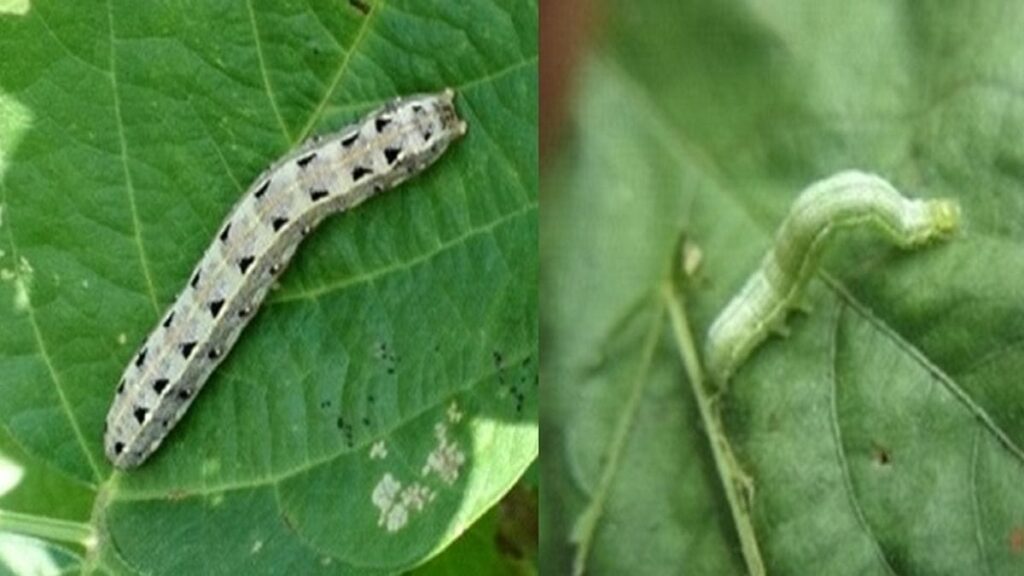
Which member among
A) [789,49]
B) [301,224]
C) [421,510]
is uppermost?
[789,49]

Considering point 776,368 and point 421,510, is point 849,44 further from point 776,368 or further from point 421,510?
point 421,510

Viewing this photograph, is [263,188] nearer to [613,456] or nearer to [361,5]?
[361,5]

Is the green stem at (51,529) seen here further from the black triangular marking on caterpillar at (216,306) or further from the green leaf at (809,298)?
the green leaf at (809,298)

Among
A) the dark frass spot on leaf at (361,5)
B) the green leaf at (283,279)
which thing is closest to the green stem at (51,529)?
the green leaf at (283,279)

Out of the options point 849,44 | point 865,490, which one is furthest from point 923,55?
point 865,490

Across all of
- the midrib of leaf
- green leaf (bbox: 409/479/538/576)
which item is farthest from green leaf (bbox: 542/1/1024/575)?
green leaf (bbox: 409/479/538/576)

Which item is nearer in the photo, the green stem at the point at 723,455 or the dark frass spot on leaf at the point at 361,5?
the green stem at the point at 723,455

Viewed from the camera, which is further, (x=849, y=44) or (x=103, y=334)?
(x=103, y=334)
